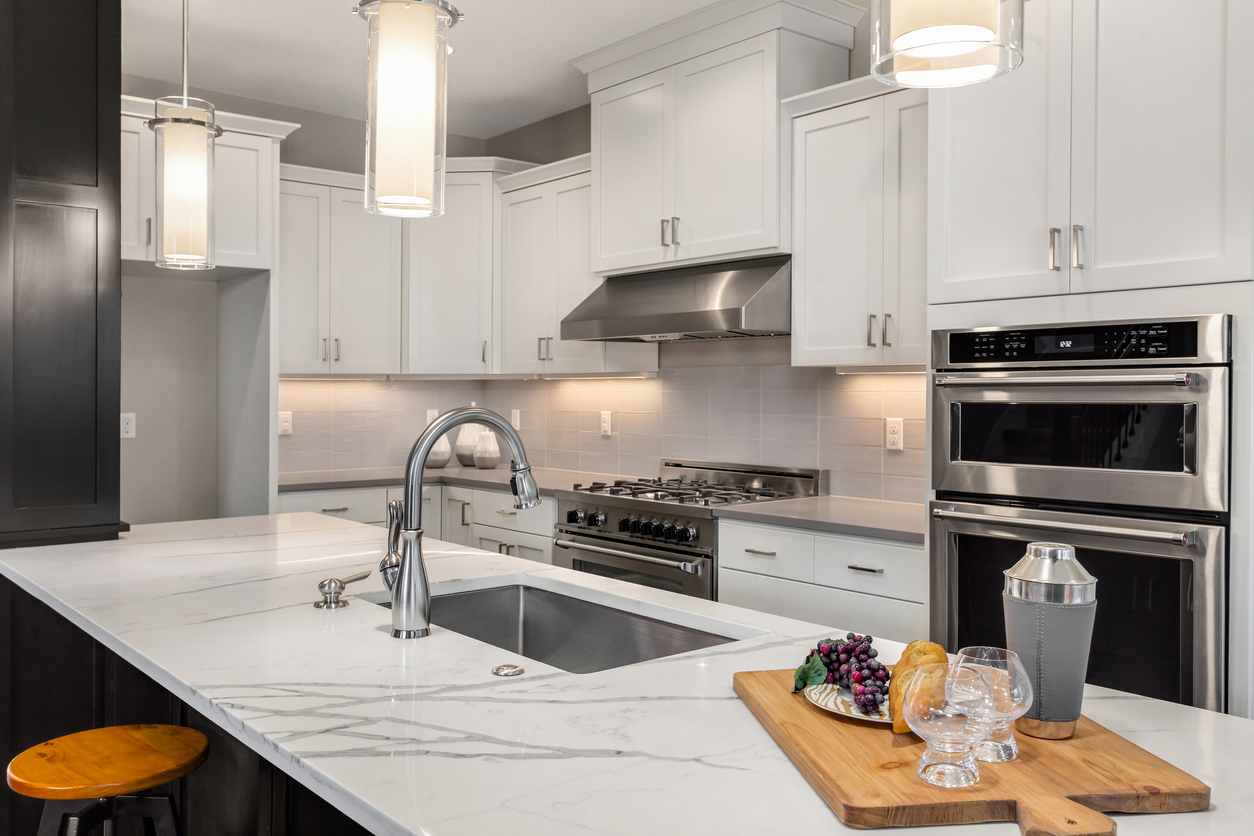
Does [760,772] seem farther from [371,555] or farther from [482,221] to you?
[482,221]

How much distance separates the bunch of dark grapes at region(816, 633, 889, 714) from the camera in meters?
1.14

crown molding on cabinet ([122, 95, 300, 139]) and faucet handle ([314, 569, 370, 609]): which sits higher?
crown molding on cabinet ([122, 95, 300, 139])

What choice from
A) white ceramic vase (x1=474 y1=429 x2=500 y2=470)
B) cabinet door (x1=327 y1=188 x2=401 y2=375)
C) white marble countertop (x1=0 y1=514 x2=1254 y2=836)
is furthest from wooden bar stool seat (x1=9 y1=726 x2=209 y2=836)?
white ceramic vase (x1=474 y1=429 x2=500 y2=470)

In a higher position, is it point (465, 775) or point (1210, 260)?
point (1210, 260)

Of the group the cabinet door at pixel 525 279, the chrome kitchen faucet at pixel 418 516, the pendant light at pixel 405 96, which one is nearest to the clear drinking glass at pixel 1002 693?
the chrome kitchen faucet at pixel 418 516

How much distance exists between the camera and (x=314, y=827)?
1443mm

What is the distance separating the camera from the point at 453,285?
15.3 feet

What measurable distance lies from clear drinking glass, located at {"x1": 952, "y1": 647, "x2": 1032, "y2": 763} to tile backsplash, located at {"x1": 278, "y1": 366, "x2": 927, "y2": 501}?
7.66ft

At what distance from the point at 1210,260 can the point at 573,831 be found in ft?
6.11

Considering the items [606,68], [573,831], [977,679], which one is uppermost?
[606,68]

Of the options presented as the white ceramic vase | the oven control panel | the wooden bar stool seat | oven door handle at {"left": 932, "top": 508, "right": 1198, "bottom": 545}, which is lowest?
the wooden bar stool seat

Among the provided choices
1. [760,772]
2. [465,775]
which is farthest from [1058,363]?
[465,775]

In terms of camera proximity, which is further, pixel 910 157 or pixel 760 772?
pixel 910 157

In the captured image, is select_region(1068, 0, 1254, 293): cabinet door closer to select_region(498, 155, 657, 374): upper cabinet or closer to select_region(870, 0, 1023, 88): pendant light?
select_region(870, 0, 1023, 88): pendant light
